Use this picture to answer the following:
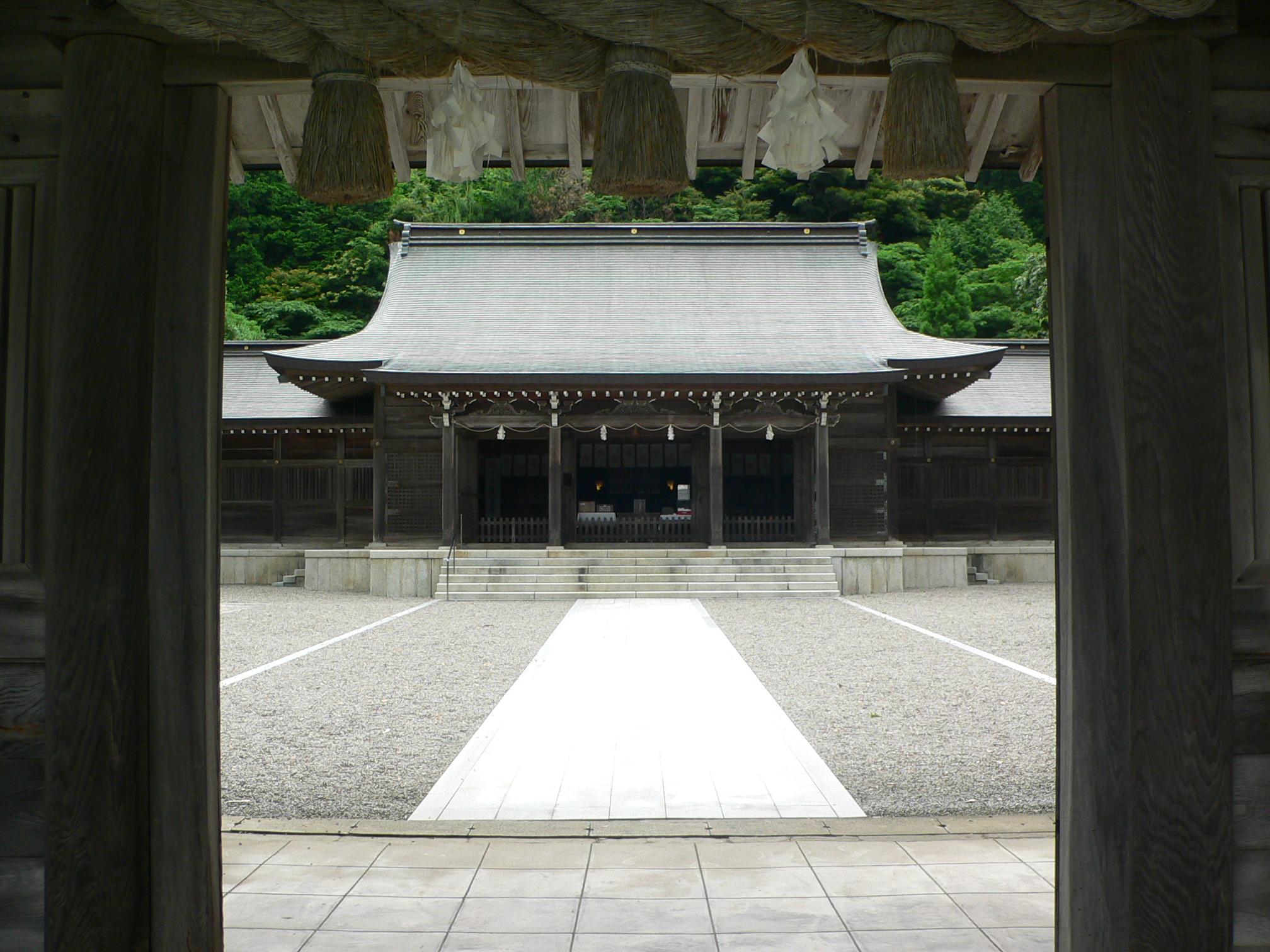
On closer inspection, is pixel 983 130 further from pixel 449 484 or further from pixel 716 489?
pixel 449 484

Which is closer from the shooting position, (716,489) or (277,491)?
(716,489)

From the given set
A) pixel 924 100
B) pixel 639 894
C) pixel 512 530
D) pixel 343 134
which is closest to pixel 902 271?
pixel 512 530

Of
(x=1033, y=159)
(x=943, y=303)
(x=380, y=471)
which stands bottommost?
(x=380, y=471)

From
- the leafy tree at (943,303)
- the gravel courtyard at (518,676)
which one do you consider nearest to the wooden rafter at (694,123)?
the gravel courtyard at (518,676)

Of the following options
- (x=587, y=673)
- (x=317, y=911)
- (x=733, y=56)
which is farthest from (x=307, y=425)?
(x=733, y=56)

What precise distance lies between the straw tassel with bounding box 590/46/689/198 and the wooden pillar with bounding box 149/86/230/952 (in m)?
0.91

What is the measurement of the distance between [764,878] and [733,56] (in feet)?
8.16

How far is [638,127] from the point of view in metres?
1.85

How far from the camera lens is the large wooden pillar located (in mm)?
1796

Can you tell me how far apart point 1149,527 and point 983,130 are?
4.56 ft

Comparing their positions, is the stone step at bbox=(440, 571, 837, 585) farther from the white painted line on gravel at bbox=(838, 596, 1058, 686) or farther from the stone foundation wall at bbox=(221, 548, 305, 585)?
the stone foundation wall at bbox=(221, 548, 305, 585)

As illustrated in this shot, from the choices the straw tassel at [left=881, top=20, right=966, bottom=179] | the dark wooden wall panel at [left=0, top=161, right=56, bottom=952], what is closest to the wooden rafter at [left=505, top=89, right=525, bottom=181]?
the straw tassel at [left=881, top=20, right=966, bottom=179]

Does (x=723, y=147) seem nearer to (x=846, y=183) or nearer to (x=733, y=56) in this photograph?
(x=733, y=56)

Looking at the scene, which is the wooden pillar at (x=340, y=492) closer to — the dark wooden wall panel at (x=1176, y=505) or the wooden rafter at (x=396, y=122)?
the wooden rafter at (x=396, y=122)
